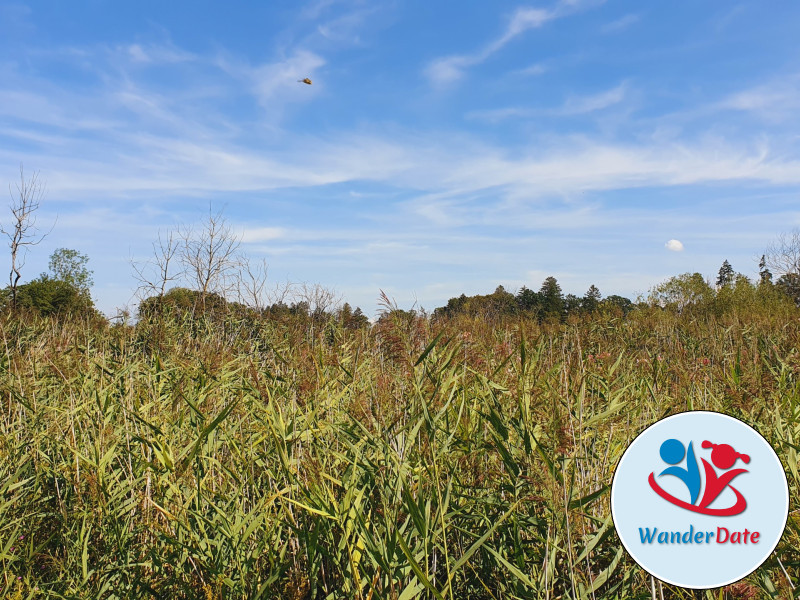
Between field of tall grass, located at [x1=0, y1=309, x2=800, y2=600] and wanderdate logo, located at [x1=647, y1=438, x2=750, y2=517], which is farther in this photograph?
field of tall grass, located at [x1=0, y1=309, x2=800, y2=600]

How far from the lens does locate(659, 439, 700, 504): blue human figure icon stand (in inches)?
56.7

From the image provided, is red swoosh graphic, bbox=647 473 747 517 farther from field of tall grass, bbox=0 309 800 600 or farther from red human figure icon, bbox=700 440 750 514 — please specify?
field of tall grass, bbox=0 309 800 600

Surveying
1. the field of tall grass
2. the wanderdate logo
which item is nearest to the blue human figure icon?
the wanderdate logo

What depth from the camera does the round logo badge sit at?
1.44 meters

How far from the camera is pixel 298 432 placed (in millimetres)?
1961

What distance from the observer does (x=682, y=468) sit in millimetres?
1449

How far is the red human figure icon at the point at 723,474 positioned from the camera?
1435 mm

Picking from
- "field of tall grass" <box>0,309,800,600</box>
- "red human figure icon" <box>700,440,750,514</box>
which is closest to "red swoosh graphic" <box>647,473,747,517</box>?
"red human figure icon" <box>700,440,750,514</box>

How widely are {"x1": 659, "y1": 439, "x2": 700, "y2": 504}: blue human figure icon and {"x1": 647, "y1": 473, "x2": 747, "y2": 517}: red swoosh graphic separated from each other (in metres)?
0.02

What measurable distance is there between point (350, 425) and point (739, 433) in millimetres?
1316

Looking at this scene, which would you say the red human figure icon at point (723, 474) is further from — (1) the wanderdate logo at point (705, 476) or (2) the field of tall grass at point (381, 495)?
(2) the field of tall grass at point (381, 495)

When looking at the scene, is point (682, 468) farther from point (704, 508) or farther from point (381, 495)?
point (381, 495)

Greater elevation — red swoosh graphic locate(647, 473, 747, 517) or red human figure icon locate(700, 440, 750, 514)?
red human figure icon locate(700, 440, 750, 514)

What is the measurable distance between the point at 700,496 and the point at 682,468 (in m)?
0.08
